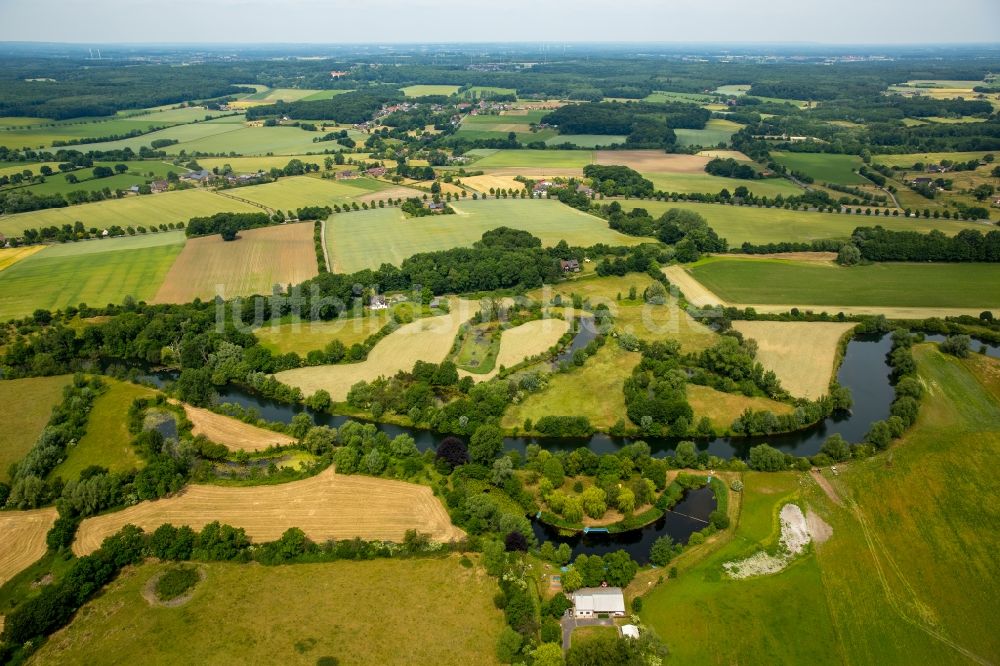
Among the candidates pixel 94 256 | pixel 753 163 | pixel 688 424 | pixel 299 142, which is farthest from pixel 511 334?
pixel 299 142

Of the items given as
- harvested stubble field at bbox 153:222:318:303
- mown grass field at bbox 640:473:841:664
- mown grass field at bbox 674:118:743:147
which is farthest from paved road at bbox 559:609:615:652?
mown grass field at bbox 674:118:743:147

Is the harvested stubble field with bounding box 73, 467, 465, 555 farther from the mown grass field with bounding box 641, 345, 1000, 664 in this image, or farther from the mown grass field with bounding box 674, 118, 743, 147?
the mown grass field with bounding box 674, 118, 743, 147

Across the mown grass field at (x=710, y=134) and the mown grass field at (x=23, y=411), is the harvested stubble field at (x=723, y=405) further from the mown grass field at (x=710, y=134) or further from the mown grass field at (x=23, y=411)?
the mown grass field at (x=710, y=134)

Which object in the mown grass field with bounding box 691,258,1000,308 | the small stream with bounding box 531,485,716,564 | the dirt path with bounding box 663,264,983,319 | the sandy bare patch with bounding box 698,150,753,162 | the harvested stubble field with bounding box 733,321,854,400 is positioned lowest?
the small stream with bounding box 531,485,716,564

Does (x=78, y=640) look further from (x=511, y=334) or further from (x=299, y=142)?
(x=299, y=142)

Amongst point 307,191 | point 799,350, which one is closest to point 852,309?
point 799,350

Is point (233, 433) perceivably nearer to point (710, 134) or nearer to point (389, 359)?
point (389, 359)

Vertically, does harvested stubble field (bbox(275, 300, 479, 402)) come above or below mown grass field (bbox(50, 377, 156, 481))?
above
